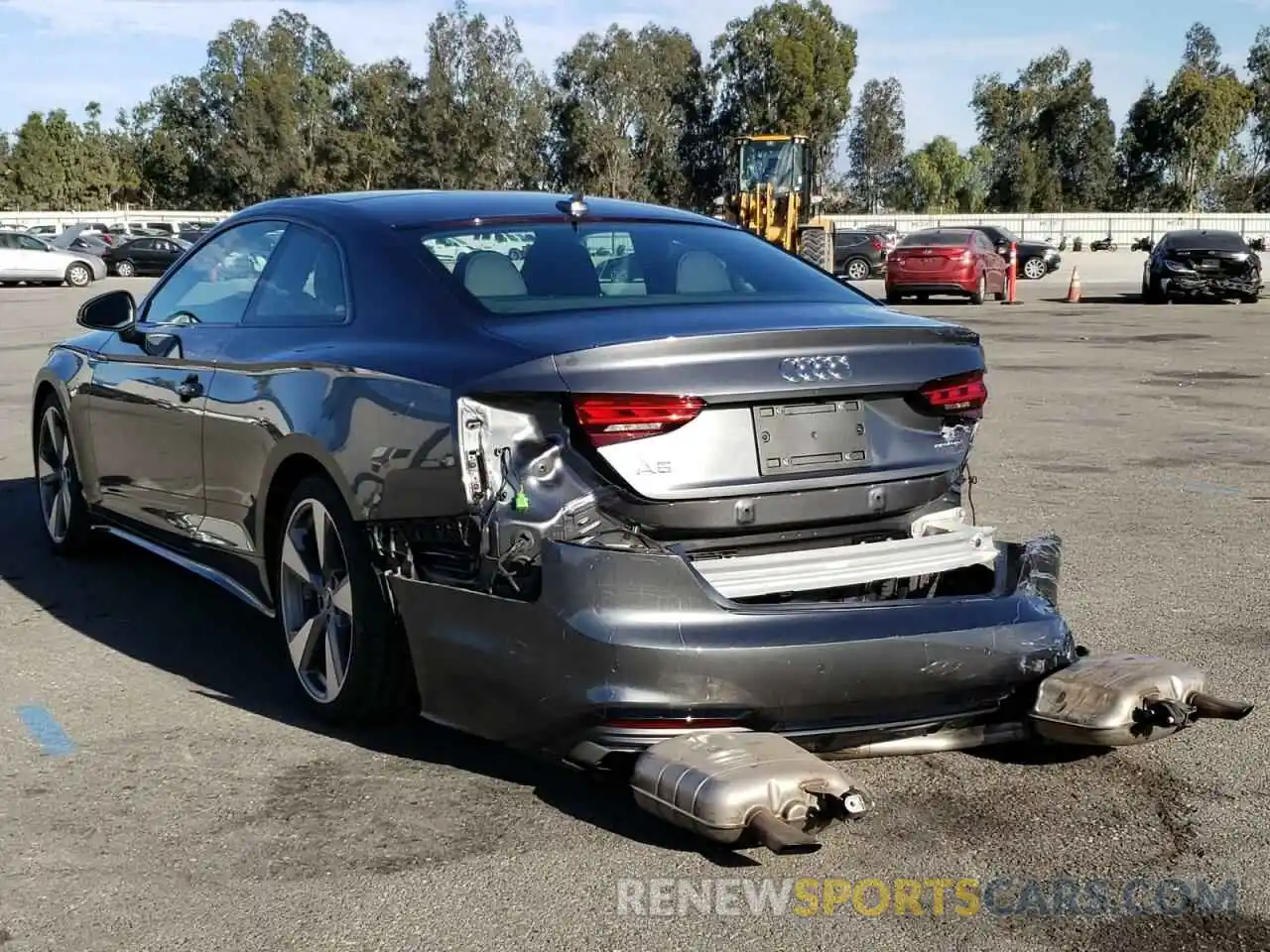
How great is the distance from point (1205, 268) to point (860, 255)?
16578mm

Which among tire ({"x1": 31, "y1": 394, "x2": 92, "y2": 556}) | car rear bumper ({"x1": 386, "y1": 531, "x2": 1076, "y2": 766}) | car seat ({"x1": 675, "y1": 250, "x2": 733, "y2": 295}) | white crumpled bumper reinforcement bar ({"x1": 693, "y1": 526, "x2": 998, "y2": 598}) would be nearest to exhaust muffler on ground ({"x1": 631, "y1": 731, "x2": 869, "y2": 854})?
car rear bumper ({"x1": 386, "y1": 531, "x2": 1076, "y2": 766})

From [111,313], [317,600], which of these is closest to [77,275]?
[111,313]

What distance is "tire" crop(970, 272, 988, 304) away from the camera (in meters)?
29.2

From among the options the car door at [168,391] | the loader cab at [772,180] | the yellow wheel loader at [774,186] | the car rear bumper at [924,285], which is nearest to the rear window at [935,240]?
the car rear bumper at [924,285]

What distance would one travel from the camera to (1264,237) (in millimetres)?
68500

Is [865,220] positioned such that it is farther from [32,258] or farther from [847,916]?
[847,916]

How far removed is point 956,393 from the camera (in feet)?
13.5

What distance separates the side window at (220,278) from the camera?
5117mm

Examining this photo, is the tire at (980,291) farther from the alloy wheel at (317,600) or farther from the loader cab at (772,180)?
the alloy wheel at (317,600)

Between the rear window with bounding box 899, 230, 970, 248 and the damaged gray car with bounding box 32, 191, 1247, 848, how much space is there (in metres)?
24.4

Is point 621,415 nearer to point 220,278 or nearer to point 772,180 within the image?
point 220,278

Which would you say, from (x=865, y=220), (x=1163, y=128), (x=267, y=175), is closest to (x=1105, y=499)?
(x=865, y=220)

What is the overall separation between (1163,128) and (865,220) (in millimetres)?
36728

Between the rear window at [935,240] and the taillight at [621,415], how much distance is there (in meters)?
25.6
